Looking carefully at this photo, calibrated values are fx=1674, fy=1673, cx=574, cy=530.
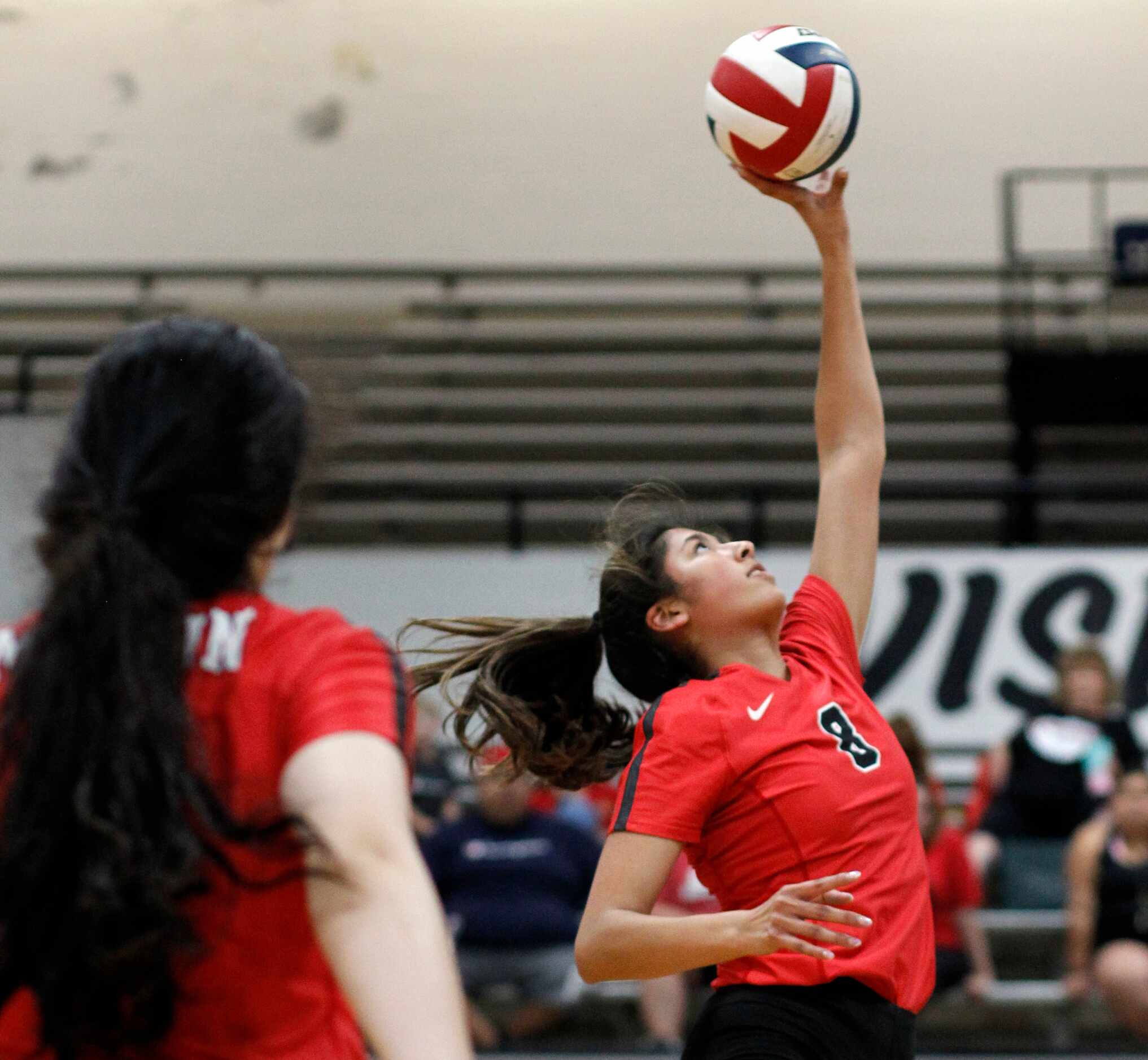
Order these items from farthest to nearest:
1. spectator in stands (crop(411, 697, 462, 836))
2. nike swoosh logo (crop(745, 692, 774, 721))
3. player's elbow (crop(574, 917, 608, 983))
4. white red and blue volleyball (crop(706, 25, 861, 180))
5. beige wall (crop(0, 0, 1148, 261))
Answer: beige wall (crop(0, 0, 1148, 261)) → spectator in stands (crop(411, 697, 462, 836)) → white red and blue volleyball (crop(706, 25, 861, 180)) → nike swoosh logo (crop(745, 692, 774, 721)) → player's elbow (crop(574, 917, 608, 983))

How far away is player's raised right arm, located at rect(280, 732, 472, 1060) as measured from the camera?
1.16 m

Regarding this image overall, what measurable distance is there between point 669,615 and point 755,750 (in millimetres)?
282

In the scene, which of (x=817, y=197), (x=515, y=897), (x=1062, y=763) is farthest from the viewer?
(x=1062, y=763)

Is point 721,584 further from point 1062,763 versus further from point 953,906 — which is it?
point 1062,763

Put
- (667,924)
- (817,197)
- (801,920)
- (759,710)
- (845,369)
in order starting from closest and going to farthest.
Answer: (801,920), (667,924), (759,710), (845,369), (817,197)

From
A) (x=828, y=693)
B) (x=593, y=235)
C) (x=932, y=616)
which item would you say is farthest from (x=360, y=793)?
(x=593, y=235)

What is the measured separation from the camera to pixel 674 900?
18.5 feet

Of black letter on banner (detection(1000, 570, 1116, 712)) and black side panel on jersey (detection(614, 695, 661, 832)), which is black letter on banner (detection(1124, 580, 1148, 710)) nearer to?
black letter on banner (detection(1000, 570, 1116, 712))

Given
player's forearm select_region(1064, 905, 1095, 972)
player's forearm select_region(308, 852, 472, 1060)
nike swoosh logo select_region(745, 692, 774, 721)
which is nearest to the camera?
player's forearm select_region(308, 852, 472, 1060)

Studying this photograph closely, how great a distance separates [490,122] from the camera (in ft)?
33.7

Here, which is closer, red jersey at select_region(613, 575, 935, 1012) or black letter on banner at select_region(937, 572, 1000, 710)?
red jersey at select_region(613, 575, 935, 1012)

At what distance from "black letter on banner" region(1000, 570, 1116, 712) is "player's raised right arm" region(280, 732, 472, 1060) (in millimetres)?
6430

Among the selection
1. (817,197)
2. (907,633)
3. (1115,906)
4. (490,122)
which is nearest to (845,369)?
(817,197)

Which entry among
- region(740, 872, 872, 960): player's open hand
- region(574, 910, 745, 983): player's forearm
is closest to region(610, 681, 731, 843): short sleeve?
region(574, 910, 745, 983): player's forearm
